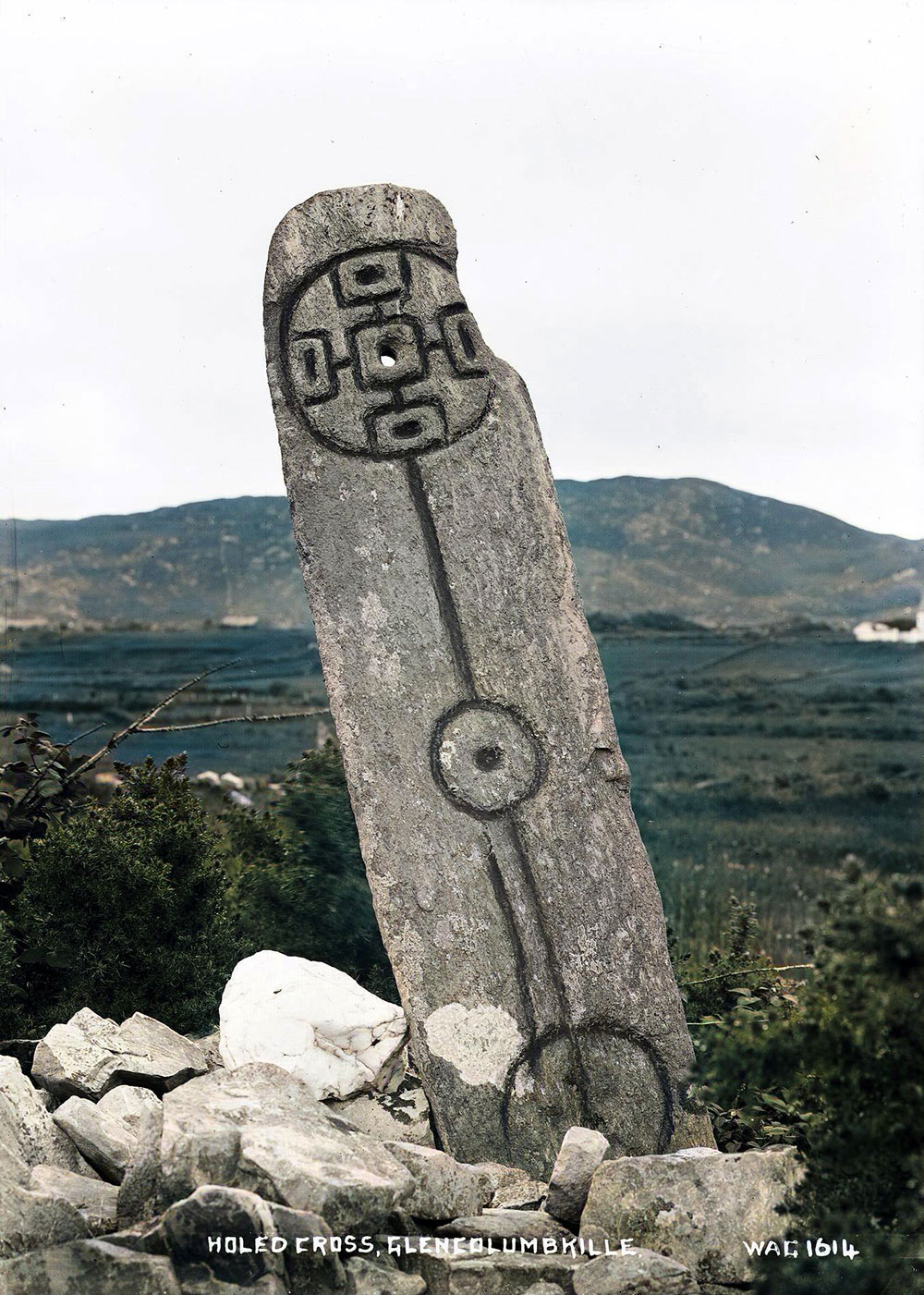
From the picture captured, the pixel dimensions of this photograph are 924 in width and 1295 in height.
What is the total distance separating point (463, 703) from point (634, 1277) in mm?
1899

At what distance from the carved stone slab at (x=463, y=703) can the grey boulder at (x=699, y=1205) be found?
82 cm

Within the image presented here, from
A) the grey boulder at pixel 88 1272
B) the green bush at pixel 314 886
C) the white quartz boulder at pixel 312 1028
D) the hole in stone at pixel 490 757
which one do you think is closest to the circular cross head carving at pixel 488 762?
the hole in stone at pixel 490 757

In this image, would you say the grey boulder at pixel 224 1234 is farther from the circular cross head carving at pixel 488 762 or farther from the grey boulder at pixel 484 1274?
the circular cross head carving at pixel 488 762

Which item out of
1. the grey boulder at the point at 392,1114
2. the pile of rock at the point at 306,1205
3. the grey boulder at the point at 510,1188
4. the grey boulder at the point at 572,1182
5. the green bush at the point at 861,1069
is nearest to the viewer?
the green bush at the point at 861,1069

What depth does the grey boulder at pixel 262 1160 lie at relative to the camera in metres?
3.26

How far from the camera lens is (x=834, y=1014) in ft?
Result: 10.2

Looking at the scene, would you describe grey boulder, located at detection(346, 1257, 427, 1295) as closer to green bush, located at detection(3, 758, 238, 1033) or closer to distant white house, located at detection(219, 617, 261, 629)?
green bush, located at detection(3, 758, 238, 1033)

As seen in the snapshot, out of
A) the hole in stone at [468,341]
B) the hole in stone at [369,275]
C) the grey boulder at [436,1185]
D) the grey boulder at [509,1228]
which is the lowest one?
the grey boulder at [509,1228]

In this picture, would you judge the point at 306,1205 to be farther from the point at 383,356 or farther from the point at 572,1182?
the point at 383,356

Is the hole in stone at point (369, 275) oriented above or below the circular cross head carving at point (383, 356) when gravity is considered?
above

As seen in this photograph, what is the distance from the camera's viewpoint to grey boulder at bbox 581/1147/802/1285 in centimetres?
345

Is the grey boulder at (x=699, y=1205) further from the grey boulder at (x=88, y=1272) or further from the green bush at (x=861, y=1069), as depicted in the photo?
the grey boulder at (x=88, y=1272)

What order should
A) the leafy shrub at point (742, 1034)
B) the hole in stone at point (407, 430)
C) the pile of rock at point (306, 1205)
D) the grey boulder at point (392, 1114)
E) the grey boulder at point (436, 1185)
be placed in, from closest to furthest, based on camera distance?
the pile of rock at point (306, 1205) < the leafy shrub at point (742, 1034) < the grey boulder at point (436, 1185) < the grey boulder at point (392, 1114) < the hole in stone at point (407, 430)

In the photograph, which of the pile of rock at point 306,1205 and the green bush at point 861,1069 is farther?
the pile of rock at point 306,1205
